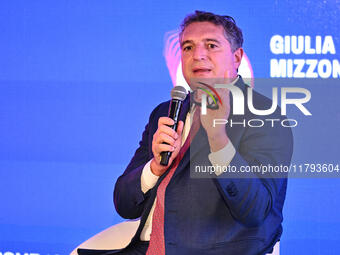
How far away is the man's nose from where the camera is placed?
2.05 meters

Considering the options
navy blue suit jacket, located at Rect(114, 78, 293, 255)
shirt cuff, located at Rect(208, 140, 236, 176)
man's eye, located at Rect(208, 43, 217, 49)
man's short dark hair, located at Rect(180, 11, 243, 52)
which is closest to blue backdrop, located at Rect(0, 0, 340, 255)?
man's short dark hair, located at Rect(180, 11, 243, 52)

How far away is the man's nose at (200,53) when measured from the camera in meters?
2.05

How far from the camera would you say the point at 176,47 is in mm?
2613

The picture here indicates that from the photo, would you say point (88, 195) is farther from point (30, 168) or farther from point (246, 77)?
point (246, 77)

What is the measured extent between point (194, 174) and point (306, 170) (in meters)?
0.81

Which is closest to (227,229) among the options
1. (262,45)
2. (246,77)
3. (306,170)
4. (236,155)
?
(236,155)

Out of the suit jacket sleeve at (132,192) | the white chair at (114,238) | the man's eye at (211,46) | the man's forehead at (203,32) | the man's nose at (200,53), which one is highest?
the man's forehead at (203,32)

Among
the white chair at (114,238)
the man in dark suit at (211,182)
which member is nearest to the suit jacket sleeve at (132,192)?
the man in dark suit at (211,182)

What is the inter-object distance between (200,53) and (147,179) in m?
0.63

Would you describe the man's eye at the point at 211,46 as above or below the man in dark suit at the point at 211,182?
above

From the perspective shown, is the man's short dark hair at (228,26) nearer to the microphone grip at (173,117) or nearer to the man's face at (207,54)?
the man's face at (207,54)

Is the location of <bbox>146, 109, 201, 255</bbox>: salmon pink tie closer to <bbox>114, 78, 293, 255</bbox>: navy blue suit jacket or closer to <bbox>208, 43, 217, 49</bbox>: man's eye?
<bbox>114, 78, 293, 255</bbox>: navy blue suit jacket

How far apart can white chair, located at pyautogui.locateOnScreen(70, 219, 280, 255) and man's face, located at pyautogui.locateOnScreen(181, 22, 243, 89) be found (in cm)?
76

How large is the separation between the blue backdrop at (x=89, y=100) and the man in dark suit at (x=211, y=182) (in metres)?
0.54
